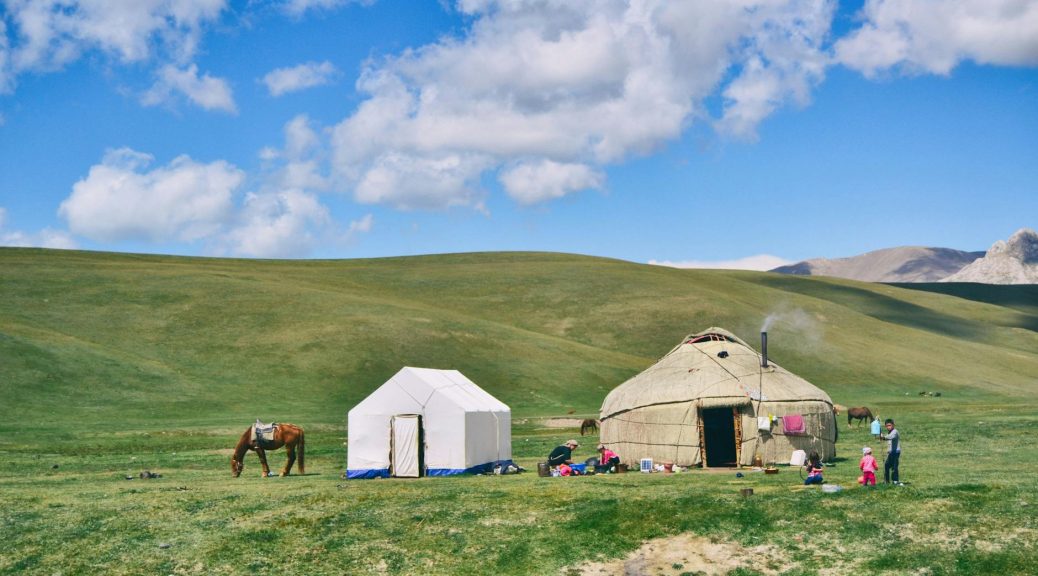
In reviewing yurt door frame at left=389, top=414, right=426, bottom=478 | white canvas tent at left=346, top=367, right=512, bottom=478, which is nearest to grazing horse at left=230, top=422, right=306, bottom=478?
white canvas tent at left=346, top=367, right=512, bottom=478

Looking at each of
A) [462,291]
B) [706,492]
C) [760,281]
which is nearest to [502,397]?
[462,291]

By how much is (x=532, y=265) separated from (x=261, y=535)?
349 ft

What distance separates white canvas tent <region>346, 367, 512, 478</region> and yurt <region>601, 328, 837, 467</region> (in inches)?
179

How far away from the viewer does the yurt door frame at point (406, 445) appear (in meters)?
31.9

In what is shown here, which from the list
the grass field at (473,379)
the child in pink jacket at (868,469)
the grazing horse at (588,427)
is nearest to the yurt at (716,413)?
the grass field at (473,379)

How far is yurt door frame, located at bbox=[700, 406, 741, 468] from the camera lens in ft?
115

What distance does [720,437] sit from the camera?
123 feet

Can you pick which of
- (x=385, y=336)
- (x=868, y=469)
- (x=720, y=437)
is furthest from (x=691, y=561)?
(x=385, y=336)

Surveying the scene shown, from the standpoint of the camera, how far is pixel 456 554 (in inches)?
785

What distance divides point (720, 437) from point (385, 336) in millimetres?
46633

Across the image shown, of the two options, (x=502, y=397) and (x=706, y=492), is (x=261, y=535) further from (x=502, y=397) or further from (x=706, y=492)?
(x=502, y=397)

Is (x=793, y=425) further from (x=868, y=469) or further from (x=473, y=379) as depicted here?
(x=473, y=379)

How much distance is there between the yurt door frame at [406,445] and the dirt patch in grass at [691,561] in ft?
43.8

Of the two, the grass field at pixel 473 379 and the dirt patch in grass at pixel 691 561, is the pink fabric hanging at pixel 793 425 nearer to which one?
the grass field at pixel 473 379
